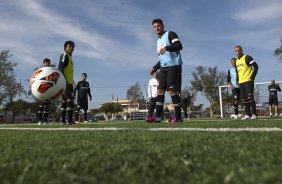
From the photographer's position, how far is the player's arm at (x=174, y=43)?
7609 mm

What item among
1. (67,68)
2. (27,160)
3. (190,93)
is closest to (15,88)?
(190,93)

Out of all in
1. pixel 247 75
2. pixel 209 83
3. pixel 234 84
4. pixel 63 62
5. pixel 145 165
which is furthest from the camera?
pixel 209 83

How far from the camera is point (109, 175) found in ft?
5.65

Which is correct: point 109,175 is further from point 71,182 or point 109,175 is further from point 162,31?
point 162,31

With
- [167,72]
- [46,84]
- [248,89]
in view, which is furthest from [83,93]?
[46,84]

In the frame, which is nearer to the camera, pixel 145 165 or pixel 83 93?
pixel 145 165

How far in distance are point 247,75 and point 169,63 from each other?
3682mm

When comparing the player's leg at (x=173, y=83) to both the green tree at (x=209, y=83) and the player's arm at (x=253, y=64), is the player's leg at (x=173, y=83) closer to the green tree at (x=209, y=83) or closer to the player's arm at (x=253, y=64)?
the player's arm at (x=253, y=64)

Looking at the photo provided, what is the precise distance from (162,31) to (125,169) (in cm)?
692

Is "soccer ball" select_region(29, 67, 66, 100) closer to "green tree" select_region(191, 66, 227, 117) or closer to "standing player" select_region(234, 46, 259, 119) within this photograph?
"standing player" select_region(234, 46, 259, 119)

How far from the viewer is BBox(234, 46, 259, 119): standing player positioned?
34.4 ft

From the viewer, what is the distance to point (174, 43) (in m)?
7.80

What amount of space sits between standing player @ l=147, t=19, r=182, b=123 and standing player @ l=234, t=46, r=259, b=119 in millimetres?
3422

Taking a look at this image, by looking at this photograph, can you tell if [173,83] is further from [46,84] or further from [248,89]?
[248,89]
